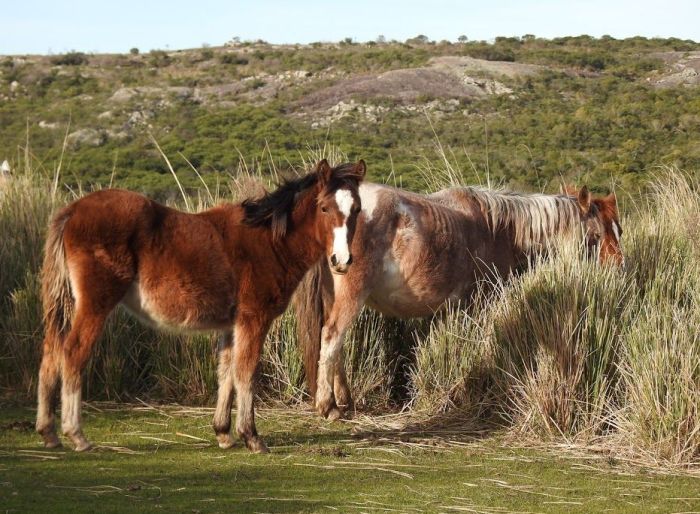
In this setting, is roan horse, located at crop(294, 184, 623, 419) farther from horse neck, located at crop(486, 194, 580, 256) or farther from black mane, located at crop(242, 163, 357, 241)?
black mane, located at crop(242, 163, 357, 241)

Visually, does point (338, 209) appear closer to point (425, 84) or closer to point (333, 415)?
point (333, 415)

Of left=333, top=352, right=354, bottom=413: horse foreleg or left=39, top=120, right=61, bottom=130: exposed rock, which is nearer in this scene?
left=333, top=352, right=354, bottom=413: horse foreleg

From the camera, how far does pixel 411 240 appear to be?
29.6ft

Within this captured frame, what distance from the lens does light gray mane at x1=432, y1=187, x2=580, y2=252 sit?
9984 mm

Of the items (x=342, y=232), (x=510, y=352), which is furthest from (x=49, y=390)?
(x=510, y=352)

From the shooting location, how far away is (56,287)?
7.08 metres

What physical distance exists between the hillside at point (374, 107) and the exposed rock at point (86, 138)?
14 centimetres

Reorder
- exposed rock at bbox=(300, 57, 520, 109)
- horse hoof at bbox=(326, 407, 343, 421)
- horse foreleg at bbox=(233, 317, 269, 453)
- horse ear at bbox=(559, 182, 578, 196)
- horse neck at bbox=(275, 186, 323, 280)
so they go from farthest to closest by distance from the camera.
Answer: exposed rock at bbox=(300, 57, 520, 109), horse ear at bbox=(559, 182, 578, 196), horse hoof at bbox=(326, 407, 343, 421), horse neck at bbox=(275, 186, 323, 280), horse foreleg at bbox=(233, 317, 269, 453)

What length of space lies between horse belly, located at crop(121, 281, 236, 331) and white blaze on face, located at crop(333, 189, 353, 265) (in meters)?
0.90

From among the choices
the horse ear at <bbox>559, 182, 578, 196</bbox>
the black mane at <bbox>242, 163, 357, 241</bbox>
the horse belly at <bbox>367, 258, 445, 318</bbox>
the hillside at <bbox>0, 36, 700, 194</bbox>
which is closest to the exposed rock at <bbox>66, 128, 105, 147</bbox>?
the hillside at <bbox>0, 36, 700, 194</bbox>

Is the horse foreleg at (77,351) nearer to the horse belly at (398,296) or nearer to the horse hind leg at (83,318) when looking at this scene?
the horse hind leg at (83,318)

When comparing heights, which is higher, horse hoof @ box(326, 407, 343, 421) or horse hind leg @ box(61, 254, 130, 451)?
horse hind leg @ box(61, 254, 130, 451)

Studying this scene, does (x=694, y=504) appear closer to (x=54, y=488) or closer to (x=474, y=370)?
(x=474, y=370)

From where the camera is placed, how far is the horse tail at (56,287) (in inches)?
276
